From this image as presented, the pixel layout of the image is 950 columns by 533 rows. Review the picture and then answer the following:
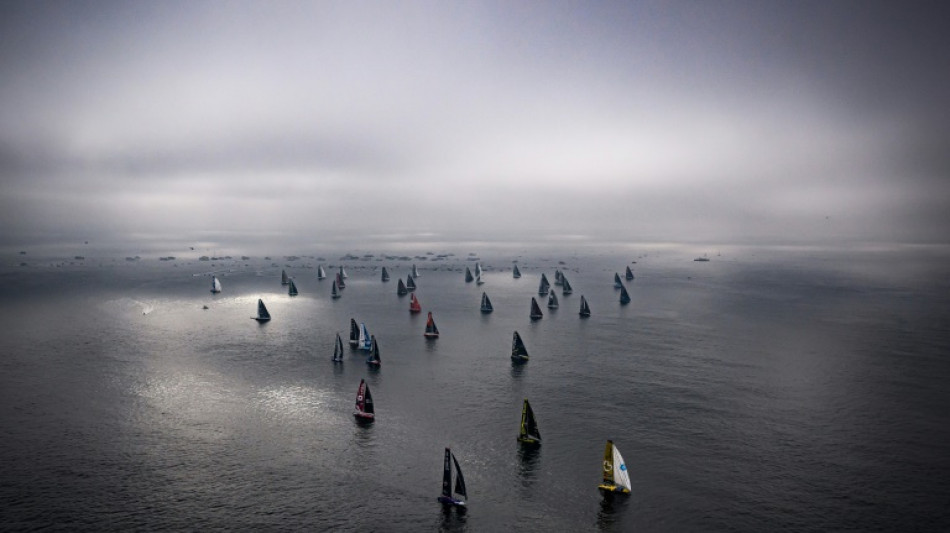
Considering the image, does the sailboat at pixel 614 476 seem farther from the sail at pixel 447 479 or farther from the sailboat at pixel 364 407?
the sailboat at pixel 364 407

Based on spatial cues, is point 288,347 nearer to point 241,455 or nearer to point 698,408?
point 241,455

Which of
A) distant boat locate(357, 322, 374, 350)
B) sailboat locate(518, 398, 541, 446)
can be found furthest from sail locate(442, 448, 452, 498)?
distant boat locate(357, 322, 374, 350)

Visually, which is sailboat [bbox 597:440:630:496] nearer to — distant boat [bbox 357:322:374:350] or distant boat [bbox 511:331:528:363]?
distant boat [bbox 511:331:528:363]

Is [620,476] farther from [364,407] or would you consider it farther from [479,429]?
[364,407]

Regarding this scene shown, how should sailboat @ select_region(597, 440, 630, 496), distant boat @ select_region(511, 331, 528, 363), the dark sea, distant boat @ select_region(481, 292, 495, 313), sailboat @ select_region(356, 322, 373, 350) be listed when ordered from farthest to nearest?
distant boat @ select_region(481, 292, 495, 313), sailboat @ select_region(356, 322, 373, 350), distant boat @ select_region(511, 331, 528, 363), sailboat @ select_region(597, 440, 630, 496), the dark sea

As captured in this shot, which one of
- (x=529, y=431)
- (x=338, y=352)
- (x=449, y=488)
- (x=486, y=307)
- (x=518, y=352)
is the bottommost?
(x=449, y=488)

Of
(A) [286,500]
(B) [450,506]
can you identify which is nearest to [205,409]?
(A) [286,500]

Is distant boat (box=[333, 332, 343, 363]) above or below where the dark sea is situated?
above

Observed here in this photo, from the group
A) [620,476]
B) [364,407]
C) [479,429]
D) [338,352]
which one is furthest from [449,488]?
[338,352]
